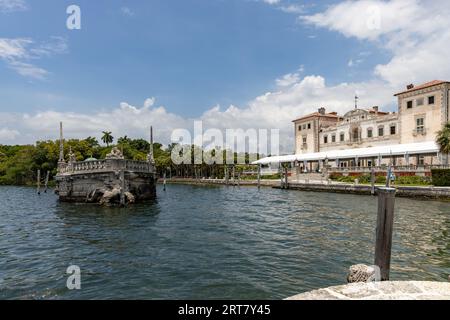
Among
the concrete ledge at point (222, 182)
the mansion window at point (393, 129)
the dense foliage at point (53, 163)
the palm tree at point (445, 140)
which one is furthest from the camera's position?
the dense foliage at point (53, 163)

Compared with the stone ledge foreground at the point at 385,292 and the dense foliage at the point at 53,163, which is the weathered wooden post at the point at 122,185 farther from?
the dense foliage at the point at 53,163

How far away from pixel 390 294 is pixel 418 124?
161ft

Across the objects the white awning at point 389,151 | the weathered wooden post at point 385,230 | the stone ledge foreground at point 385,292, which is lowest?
the stone ledge foreground at point 385,292

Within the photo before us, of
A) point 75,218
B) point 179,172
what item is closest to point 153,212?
point 75,218

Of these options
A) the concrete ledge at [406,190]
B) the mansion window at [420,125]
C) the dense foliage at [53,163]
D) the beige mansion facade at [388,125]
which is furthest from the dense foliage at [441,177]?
the dense foliage at [53,163]

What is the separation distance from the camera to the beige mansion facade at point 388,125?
1734 inches

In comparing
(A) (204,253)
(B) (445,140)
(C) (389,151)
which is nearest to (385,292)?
(A) (204,253)

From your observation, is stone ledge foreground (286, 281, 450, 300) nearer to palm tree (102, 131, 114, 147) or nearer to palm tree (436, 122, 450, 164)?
palm tree (436, 122, 450, 164)

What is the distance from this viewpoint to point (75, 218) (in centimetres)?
2155

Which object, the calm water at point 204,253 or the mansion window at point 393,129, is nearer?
the calm water at point 204,253

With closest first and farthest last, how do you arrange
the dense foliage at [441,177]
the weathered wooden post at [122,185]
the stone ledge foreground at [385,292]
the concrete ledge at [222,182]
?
the stone ledge foreground at [385,292]
the weathered wooden post at [122,185]
the dense foliage at [441,177]
the concrete ledge at [222,182]

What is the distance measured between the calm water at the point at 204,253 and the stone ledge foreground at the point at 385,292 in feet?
8.44
